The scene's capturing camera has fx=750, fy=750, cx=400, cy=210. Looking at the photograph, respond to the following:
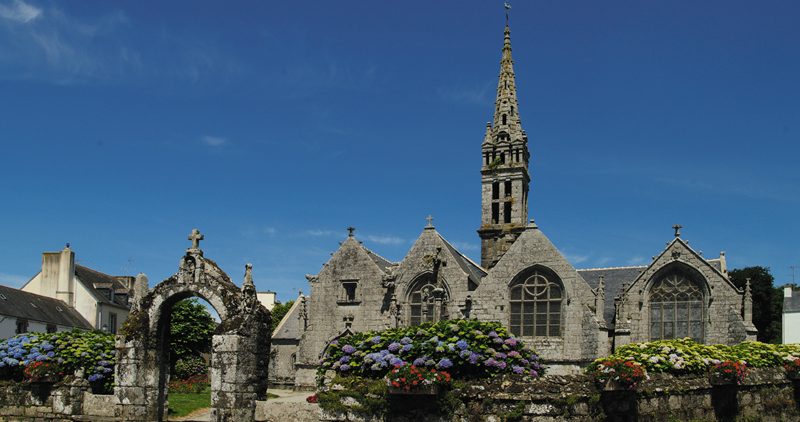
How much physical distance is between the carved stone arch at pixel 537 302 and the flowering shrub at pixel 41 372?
69.0 feet

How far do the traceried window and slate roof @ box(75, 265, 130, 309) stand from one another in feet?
129

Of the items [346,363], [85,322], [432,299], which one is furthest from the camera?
[85,322]

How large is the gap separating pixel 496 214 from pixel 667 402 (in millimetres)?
26724

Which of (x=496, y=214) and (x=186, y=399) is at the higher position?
(x=496, y=214)

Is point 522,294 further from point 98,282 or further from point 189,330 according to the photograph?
point 98,282

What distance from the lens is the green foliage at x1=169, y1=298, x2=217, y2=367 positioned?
Result: 40.8 m

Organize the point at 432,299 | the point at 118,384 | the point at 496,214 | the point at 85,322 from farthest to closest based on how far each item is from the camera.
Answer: the point at 85,322 < the point at 496,214 < the point at 432,299 < the point at 118,384

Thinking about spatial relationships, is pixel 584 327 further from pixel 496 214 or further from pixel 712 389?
pixel 712 389

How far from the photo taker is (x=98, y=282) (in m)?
57.9

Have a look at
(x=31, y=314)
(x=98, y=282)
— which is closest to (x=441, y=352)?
(x=31, y=314)

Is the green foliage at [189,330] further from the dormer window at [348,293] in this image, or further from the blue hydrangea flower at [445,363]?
the blue hydrangea flower at [445,363]

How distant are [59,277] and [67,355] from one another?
4095 centimetres

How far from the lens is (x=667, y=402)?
47.5ft

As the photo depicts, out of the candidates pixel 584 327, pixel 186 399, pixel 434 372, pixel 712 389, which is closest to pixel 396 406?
pixel 434 372
